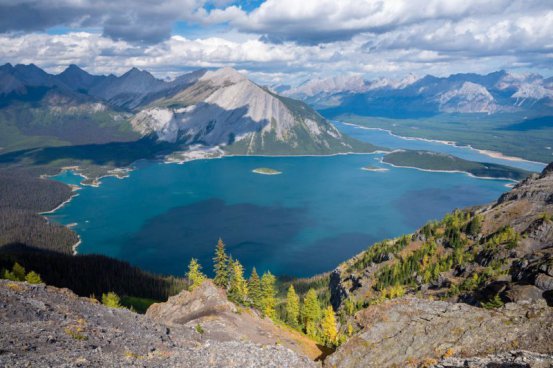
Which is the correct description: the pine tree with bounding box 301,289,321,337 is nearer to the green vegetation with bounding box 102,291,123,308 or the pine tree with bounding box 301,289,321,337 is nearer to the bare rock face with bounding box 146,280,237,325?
the bare rock face with bounding box 146,280,237,325

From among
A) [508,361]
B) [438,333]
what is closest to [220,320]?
[438,333]

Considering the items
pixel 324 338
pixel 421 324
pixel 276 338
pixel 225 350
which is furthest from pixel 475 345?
pixel 324 338

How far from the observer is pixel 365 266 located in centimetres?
12494

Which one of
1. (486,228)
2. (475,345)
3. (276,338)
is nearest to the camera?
(475,345)

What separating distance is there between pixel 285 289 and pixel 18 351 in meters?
129

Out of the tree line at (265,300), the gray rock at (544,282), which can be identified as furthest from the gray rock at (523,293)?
the tree line at (265,300)

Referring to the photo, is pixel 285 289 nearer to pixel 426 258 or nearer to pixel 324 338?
pixel 426 258

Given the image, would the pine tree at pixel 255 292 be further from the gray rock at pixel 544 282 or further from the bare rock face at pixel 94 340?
the gray rock at pixel 544 282

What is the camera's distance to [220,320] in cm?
5600

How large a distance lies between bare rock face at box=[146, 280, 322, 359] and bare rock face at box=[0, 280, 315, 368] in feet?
14.9

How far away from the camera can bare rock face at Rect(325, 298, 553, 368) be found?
33594 mm

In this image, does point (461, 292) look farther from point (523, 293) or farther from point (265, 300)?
point (265, 300)

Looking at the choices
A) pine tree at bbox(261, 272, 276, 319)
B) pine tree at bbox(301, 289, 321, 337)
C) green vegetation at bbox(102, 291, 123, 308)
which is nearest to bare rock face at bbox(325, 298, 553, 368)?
pine tree at bbox(301, 289, 321, 337)

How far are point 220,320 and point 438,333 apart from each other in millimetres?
29824
